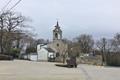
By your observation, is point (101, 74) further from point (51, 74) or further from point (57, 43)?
point (57, 43)

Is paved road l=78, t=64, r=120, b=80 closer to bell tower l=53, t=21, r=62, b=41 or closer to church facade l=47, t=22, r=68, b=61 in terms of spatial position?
church facade l=47, t=22, r=68, b=61

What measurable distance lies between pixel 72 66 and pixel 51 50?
79651mm

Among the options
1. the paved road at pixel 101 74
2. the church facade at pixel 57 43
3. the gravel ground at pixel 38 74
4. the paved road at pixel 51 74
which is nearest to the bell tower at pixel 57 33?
the church facade at pixel 57 43

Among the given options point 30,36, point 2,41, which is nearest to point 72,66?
point 2,41

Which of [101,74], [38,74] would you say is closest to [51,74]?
[38,74]

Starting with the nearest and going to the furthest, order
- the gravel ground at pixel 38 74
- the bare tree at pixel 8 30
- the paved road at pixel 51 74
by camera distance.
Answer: the gravel ground at pixel 38 74, the paved road at pixel 51 74, the bare tree at pixel 8 30

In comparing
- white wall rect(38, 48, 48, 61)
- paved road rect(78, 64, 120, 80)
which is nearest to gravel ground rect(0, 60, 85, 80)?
paved road rect(78, 64, 120, 80)

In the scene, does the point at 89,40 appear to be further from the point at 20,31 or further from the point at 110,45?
the point at 20,31

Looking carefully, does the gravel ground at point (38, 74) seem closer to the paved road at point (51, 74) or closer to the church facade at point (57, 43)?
the paved road at point (51, 74)

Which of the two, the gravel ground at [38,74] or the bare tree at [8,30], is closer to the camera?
the gravel ground at [38,74]

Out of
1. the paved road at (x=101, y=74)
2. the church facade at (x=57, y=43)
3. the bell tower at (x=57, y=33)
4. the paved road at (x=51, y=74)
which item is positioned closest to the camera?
the paved road at (x=51, y=74)

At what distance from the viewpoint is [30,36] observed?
95.7 meters


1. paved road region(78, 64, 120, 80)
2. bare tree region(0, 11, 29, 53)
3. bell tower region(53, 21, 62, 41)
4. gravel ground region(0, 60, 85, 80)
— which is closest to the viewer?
gravel ground region(0, 60, 85, 80)

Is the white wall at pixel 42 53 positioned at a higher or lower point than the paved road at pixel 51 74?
higher
